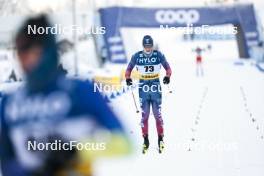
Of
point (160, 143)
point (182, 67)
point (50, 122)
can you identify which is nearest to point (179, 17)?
point (182, 67)

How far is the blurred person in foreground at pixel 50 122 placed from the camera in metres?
1.88

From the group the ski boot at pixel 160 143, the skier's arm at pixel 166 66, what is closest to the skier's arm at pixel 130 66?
the skier's arm at pixel 166 66

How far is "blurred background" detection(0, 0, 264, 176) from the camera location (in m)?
2.71

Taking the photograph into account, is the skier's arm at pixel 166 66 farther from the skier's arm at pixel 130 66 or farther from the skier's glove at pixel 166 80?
the skier's arm at pixel 130 66

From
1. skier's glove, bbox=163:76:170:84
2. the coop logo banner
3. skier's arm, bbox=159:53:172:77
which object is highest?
the coop logo banner

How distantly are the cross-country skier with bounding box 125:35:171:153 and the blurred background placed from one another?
3 cm

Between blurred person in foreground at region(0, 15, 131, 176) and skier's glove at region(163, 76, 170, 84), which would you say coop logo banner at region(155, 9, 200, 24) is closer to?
skier's glove at region(163, 76, 170, 84)

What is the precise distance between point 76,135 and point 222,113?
3.36 feet

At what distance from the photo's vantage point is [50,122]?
2209 mm

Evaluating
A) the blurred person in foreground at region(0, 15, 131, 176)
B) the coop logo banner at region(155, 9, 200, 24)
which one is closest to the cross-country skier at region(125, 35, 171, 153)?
the coop logo banner at region(155, 9, 200, 24)

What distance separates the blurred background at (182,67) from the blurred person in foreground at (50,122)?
1.22 ft

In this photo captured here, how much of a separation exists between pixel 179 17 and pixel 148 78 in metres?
0.35

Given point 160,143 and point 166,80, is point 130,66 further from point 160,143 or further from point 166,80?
point 160,143

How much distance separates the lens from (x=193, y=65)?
9.32 feet
